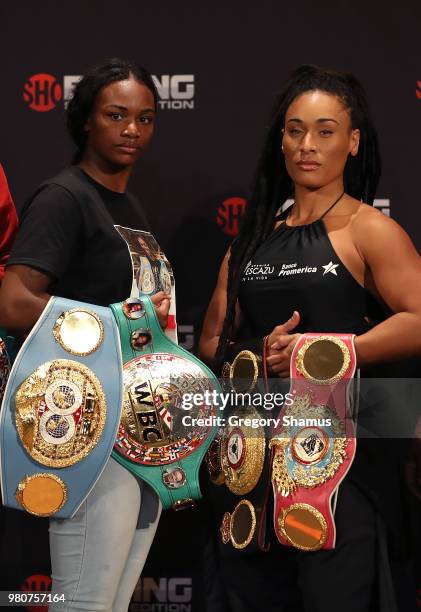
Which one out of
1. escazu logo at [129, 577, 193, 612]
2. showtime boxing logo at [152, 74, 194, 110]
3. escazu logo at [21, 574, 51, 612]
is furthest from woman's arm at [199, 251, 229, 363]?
escazu logo at [21, 574, 51, 612]

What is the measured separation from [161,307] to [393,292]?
0.52 m

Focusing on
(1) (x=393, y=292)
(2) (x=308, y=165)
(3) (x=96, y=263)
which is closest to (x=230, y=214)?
(2) (x=308, y=165)

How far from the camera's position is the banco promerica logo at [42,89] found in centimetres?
284

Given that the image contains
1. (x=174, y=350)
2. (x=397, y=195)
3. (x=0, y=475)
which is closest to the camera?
(x=0, y=475)

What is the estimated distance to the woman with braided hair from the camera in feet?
6.62

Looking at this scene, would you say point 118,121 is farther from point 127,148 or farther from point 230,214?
point 230,214

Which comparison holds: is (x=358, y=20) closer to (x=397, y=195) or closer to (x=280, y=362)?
(x=397, y=195)

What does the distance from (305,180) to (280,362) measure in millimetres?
441

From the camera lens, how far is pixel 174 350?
2139mm

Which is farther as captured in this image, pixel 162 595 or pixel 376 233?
pixel 162 595

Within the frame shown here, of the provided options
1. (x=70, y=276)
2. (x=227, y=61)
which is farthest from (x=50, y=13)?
(x=70, y=276)

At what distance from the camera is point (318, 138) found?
2.20m

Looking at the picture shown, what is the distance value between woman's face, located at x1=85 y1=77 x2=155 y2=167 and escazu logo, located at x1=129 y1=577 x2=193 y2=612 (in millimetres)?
1303

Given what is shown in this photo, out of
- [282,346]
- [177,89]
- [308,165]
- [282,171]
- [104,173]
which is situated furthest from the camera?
[177,89]
